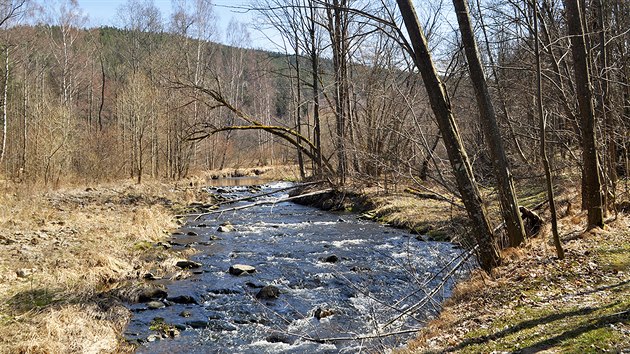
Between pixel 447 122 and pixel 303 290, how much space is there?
4.64 m

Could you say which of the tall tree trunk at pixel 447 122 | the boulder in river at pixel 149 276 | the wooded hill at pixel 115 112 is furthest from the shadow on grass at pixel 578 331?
the wooded hill at pixel 115 112

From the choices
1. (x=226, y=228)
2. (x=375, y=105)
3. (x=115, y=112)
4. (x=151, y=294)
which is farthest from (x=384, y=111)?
(x=115, y=112)

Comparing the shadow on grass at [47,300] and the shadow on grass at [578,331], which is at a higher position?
the shadow on grass at [578,331]

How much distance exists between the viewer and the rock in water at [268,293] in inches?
337

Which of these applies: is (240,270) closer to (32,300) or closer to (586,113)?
(32,300)

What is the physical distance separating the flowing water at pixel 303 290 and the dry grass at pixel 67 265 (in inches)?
28.1

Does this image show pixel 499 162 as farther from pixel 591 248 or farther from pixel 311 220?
pixel 311 220

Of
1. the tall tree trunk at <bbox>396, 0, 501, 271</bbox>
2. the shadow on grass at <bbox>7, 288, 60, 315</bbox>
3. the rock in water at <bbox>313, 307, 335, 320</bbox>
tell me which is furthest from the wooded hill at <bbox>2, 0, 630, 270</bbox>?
the shadow on grass at <bbox>7, 288, 60, 315</bbox>

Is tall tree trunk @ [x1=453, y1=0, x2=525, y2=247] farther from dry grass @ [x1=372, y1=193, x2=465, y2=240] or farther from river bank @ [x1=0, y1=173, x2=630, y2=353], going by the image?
dry grass @ [x1=372, y1=193, x2=465, y2=240]

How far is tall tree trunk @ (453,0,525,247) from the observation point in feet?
20.0

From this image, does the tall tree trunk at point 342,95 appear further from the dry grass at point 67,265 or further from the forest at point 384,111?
the dry grass at point 67,265

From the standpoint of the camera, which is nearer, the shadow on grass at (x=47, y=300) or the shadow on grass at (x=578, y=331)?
the shadow on grass at (x=578, y=331)

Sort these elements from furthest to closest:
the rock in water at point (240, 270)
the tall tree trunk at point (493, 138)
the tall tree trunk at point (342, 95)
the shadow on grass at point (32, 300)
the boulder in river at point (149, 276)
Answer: the tall tree trunk at point (342, 95) < the rock in water at point (240, 270) < the boulder in river at point (149, 276) < the shadow on grass at point (32, 300) < the tall tree trunk at point (493, 138)

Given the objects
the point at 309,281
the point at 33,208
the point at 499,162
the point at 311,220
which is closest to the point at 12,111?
the point at 33,208
